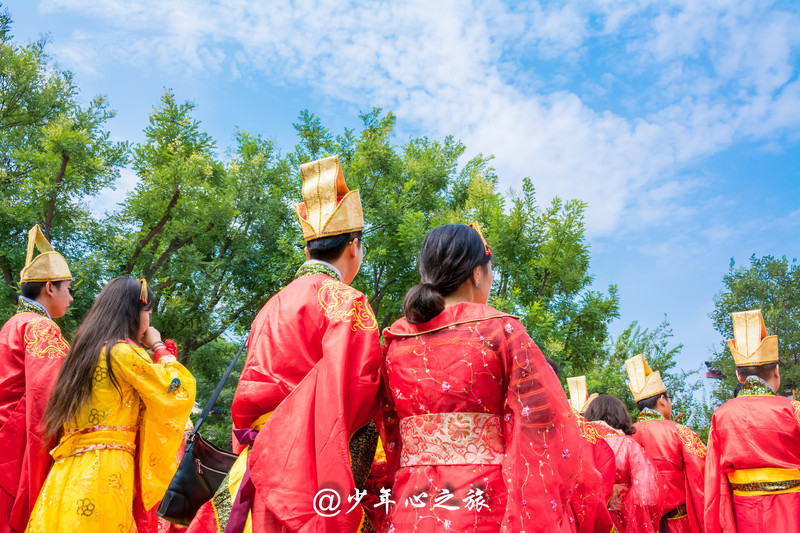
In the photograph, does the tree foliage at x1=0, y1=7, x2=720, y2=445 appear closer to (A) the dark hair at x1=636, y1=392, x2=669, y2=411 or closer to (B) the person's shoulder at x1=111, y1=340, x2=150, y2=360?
(A) the dark hair at x1=636, y1=392, x2=669, y2=411

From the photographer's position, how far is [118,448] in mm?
3295

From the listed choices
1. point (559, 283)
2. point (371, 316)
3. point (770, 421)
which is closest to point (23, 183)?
point (559, 283)

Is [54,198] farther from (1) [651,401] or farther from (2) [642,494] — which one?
(2) [642,494]

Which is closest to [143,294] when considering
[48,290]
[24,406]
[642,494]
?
[24,406]

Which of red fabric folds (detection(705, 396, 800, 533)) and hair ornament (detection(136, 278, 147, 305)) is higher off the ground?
hair ornament (detection(136, 278, 147, 305))

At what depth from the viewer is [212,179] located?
11.8 meters

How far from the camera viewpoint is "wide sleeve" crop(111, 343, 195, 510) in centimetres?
333

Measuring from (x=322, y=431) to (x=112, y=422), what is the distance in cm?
210

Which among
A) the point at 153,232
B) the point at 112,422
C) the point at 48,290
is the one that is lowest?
the point at 112,422

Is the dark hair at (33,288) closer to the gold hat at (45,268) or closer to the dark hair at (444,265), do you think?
the gold hat at (45,268)

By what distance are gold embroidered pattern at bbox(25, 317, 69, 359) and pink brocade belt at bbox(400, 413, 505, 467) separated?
2.76 m

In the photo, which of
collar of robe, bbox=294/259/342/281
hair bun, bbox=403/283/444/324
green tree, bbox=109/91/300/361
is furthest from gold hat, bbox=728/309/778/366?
green tree, bbox=109/91/300/361

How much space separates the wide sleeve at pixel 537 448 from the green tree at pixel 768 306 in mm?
17718

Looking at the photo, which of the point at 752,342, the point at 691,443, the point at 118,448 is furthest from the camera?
the point at 691,443
